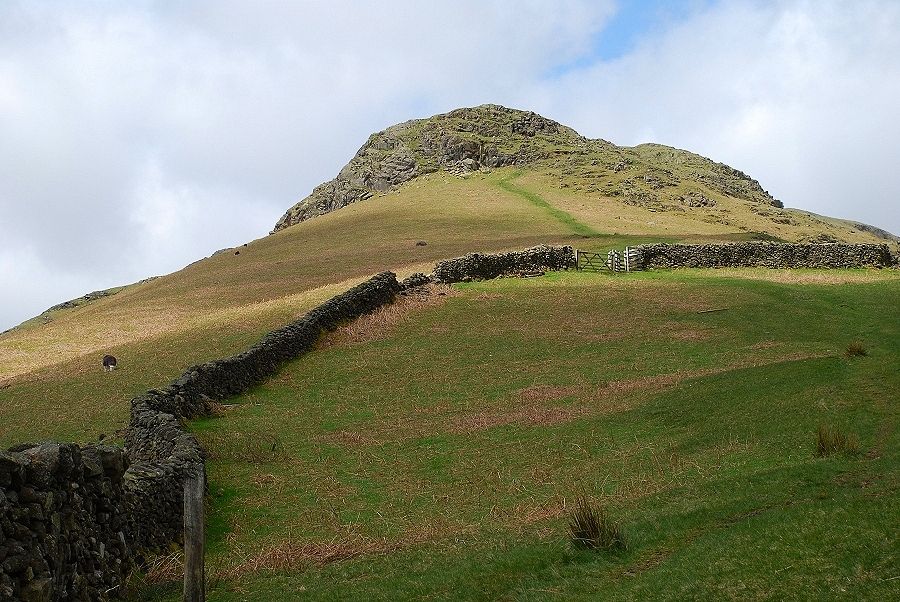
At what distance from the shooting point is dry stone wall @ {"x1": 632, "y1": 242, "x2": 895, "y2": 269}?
5519 cm

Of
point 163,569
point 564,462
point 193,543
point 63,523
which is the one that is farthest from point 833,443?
point 63,523

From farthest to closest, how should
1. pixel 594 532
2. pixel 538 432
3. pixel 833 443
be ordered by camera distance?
1. pixel 538 432
2. pixel 833 443
3. pixel 594 532

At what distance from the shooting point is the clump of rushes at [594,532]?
39.0ft

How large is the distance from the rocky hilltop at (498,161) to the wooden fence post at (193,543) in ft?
320

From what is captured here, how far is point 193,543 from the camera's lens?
35.2ft

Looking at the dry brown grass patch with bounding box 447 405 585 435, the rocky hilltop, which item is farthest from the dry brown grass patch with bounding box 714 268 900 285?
the rocky hilltop

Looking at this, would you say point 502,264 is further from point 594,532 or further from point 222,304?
point 594,532

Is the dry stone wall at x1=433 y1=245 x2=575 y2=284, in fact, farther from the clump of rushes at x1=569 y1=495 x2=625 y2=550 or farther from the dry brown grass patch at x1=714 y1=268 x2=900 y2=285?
the clump of rushes at x1=569 y1=495 x2=625 y2=550

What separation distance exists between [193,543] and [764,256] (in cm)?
5352

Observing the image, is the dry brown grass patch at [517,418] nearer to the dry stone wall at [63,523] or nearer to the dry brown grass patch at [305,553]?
the dry brown grass patch at [305,553]

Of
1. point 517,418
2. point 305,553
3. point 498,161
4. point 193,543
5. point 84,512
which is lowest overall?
point 305,553

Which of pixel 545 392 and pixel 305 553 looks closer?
pixel 305 553

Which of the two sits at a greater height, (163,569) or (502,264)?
(502,264)

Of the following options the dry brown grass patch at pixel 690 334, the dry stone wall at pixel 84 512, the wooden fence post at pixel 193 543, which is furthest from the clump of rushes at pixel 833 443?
the dry brown grass patch at pixel 690 334
